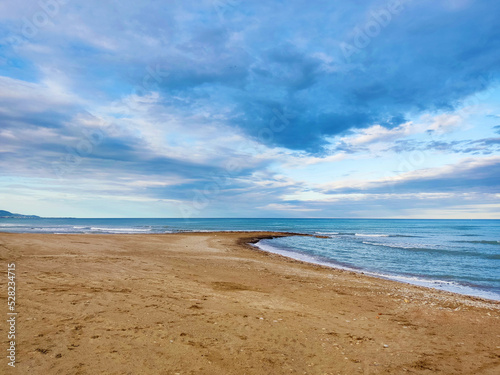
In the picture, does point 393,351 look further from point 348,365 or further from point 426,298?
point 426,298

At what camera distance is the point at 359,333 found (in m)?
7.17

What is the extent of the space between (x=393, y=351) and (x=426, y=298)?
6.72 m

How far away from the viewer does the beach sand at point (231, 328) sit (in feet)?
16.9

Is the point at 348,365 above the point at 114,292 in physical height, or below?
below

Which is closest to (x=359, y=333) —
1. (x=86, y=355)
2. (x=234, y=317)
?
(x=234, y=317)

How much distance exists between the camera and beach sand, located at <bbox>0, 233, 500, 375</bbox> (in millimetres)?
5164

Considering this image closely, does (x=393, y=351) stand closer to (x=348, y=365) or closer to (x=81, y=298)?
(x=348, y=365)

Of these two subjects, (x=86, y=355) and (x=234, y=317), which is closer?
(x=86, y=355)

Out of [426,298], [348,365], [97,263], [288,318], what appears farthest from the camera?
[97,263]

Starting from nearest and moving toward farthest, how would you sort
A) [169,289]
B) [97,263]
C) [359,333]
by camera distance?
[359,333]
[169,289]
[97,263]

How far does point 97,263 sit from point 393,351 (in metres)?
13.7

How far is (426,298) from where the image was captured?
37.9ft

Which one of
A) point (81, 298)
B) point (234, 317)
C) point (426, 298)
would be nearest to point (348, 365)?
point (234, 317)

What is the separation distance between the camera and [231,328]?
6.80 metres
